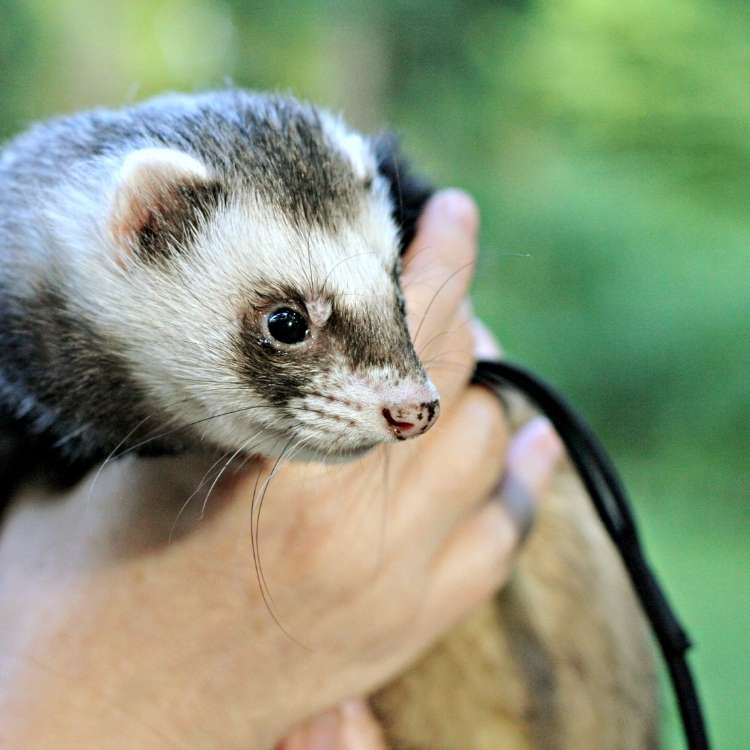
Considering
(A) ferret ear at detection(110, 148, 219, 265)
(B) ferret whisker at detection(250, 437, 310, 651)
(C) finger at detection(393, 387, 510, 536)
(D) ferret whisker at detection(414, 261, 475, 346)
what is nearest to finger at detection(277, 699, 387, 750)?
(B) ferret whisker at detection(250, 437, 310, 651)

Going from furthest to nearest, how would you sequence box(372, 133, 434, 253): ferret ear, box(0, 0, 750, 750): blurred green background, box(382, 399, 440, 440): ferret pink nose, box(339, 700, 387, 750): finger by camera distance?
1. box(0, 0, 750, 750): blurred green background
2. box(372, 133, 434, 253): ferret ear
3. box(339, 700, 387, 750): finger
4. box(382, 399, 440, 440): ferret pink nose

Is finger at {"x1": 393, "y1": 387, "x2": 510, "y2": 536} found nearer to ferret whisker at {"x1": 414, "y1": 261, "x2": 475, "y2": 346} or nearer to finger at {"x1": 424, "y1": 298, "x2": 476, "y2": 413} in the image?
finger at {"x1": 424, "y1": 298, "x2": 476, "y2": 413}

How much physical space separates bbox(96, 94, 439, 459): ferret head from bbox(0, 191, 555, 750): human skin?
0.35 feet

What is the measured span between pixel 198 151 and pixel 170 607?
46 cm

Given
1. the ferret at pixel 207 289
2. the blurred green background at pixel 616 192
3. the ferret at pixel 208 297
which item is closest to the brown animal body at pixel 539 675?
the ferret at pixel 208 297

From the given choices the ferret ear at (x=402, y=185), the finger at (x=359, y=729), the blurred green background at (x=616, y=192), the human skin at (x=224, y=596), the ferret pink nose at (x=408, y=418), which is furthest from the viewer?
the blurred green background at (x=616, y=192)

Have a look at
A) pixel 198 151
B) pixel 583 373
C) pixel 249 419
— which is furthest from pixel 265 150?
pixel 583 373

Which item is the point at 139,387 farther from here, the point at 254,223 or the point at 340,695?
the point at 340,695

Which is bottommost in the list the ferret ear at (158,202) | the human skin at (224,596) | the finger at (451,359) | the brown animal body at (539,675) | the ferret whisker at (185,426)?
the brown animal body at (539,675)

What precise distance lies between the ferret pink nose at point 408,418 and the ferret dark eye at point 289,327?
11 cm

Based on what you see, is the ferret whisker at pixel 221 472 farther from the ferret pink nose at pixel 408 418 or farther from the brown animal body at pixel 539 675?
the brown animal body at pixel 539 675

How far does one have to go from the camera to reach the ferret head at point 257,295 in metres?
0.69

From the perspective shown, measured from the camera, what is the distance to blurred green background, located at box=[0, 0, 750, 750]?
1.38 m

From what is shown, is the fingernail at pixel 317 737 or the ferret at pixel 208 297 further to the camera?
the fingernail at pixel 317 737
